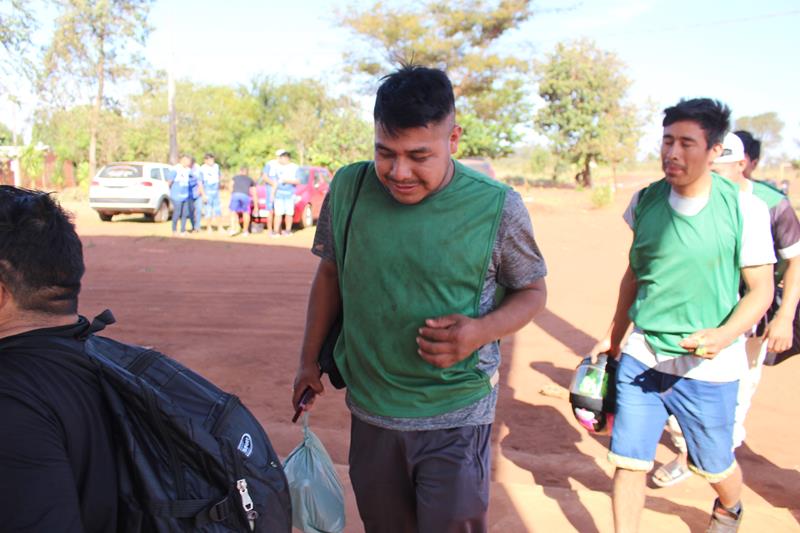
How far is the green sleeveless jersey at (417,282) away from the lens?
229cm

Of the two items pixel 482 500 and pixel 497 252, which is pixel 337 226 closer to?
pixel 497 252

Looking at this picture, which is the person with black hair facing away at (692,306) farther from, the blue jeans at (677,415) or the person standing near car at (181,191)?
the person standing near car at (181,191)

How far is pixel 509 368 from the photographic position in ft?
23.2

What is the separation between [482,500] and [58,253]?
57.1 inches

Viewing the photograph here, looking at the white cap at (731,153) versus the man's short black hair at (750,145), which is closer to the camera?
the white cap at (731,153)

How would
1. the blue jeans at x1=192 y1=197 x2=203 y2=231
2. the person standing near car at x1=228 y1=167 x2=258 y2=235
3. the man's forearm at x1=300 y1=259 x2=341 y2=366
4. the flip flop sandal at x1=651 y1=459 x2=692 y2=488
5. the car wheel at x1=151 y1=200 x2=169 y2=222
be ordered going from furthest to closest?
the car wheel at x1=151 y1=200 x2=169 y2=222
the blue jeans at x1=192 y1=197 x2=203 y2=231
the person standing near car at x1=228 y1=167 x2=258 y2=235
the flip flop sandal at x1=651 y1=459 x2=692 y2=488
the man's forearm at x1=300 y1=259 x2=341 y2=366

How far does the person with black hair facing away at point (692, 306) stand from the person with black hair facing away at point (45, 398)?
2.31m

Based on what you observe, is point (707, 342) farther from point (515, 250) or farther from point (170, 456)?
point (170, 456)

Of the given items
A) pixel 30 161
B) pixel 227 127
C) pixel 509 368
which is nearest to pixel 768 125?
pixel 227 127

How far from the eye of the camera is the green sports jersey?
10.2 feet

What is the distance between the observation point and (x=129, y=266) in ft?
39.8

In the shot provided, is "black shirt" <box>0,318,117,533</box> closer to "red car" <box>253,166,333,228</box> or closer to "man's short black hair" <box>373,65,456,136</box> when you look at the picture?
"man's short black hair" <box>373,65,456,136</box>

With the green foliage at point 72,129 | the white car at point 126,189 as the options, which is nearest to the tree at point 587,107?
the green foliage at point 72,129

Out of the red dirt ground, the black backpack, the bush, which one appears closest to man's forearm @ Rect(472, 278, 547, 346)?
the black backpack
